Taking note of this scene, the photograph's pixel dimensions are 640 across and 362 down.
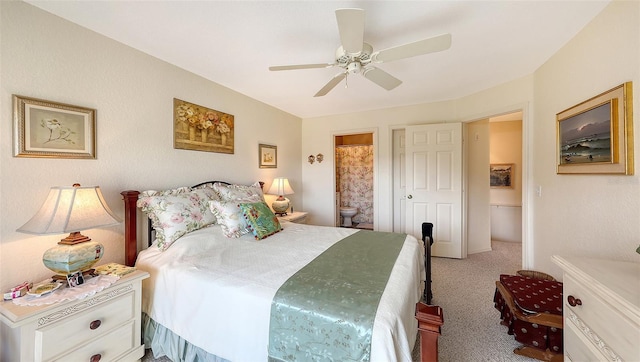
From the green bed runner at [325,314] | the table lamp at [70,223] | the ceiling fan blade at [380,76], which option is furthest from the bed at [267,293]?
the ceiling fan blade at [380,76]

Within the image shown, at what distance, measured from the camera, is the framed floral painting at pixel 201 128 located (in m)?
2.39

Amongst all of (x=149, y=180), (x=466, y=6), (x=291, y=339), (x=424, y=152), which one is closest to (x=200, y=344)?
(x=291, y=339)

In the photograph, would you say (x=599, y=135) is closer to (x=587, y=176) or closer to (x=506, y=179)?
(x=587, y=176)

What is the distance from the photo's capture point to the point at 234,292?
51.8 inches

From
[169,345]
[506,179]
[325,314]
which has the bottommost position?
[169,345]

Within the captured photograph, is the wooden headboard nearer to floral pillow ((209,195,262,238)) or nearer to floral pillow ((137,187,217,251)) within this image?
floral pillow ((137,187,217,251))

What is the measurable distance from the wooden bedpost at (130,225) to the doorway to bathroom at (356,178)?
430 centimetres

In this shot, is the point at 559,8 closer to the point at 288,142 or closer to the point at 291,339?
the point at 291,339

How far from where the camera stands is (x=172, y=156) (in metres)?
2.34

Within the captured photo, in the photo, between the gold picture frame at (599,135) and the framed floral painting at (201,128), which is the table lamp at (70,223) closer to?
the framed floral painting at (201,128)

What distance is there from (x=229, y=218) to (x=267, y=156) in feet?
5.56

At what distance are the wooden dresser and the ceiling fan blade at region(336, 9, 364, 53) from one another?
1586 millimetres

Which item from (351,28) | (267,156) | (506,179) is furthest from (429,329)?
(506,179)

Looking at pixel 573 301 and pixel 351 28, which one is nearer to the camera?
pixel 573 301
